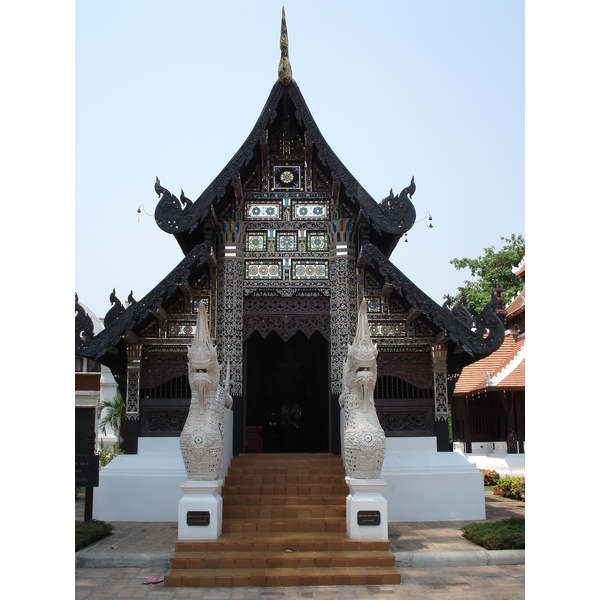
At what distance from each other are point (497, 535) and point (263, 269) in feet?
15.7

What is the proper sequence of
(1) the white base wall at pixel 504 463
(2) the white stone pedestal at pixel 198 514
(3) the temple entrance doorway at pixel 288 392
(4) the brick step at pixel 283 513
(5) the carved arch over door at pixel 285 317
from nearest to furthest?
(2) the white stone pedestal at pixel 198 514 < (4) the brick step at pixel 283 513 < (5) the carved arch over door at pixel 285 317 < (3) the temple entrance doorway at pixel 288 392 < (1) the white base wall at pixel 504 463

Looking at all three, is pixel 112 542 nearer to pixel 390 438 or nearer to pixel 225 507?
pixel 225 507

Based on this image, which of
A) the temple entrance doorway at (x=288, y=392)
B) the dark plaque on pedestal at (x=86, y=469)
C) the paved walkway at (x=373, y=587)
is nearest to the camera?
the paved walkway at (x=373, y=587)

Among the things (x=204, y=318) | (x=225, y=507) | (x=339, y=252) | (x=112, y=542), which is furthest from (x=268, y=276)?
(x=112, y=542)

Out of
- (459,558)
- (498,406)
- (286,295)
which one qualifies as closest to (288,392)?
(286,295)

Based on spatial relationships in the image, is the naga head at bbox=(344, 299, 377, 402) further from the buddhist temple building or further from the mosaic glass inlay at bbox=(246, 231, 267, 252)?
the buddhist temple building

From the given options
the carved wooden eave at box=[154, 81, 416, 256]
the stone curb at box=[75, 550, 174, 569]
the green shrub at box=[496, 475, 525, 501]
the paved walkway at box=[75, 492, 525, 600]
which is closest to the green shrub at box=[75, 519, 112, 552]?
the paved walkway at box=[75, 492, 525, 600]

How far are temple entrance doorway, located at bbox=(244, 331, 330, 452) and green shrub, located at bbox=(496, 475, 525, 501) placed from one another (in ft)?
11.6

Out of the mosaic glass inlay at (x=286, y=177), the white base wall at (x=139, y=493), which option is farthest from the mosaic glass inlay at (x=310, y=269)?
the white base wall at (x=139, y=493)

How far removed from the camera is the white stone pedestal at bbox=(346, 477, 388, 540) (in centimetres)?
635

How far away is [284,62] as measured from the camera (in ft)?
29.5

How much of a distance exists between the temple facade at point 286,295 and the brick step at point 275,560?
2725 millimetres

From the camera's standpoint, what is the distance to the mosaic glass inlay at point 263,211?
30.8 ft

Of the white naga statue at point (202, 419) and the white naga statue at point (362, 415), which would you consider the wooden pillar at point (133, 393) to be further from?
the white naga statue at point (362, 415)
